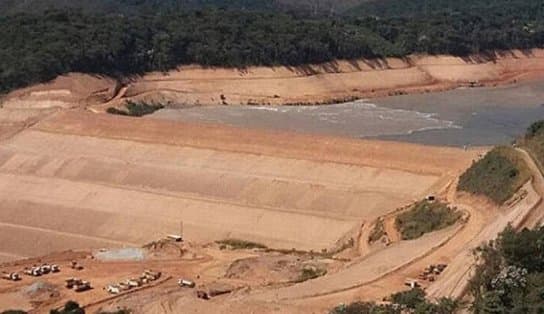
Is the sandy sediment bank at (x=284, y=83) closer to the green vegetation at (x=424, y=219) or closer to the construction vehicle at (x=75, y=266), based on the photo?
the construction vehicle at (x=75, y=266)

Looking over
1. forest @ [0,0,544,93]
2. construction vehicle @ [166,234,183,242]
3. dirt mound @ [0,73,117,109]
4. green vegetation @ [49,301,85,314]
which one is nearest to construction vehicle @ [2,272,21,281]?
green vegetation @ [49,301,85,314]

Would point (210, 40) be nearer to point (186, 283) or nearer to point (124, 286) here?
point (124, 286)

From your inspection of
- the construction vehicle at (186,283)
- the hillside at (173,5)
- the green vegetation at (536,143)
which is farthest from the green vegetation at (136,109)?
the hillside at (173,5)

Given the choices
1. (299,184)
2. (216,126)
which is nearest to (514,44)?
(216,126)

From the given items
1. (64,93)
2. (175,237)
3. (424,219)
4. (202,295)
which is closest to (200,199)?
(175,237)

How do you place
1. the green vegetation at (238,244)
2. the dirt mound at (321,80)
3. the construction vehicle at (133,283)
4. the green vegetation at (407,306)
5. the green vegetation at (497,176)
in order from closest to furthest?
the green vegetation at (407,306) < the construction vehicle at (133,283) < the green vegetation at (497,176) < the green vegetation at (238,244) < the dirt mound at (321,80)

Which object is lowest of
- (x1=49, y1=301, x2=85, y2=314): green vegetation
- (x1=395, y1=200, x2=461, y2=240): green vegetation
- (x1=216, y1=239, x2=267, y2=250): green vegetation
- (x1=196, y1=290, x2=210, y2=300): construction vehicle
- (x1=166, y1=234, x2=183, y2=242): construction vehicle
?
(x1=166, y1=234, x2=183, y2=242): construction vehicle

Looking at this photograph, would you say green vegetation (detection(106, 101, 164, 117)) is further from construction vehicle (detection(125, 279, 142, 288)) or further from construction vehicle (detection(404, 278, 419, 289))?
construction vehicle (detection(404, 278, 419, 289))
